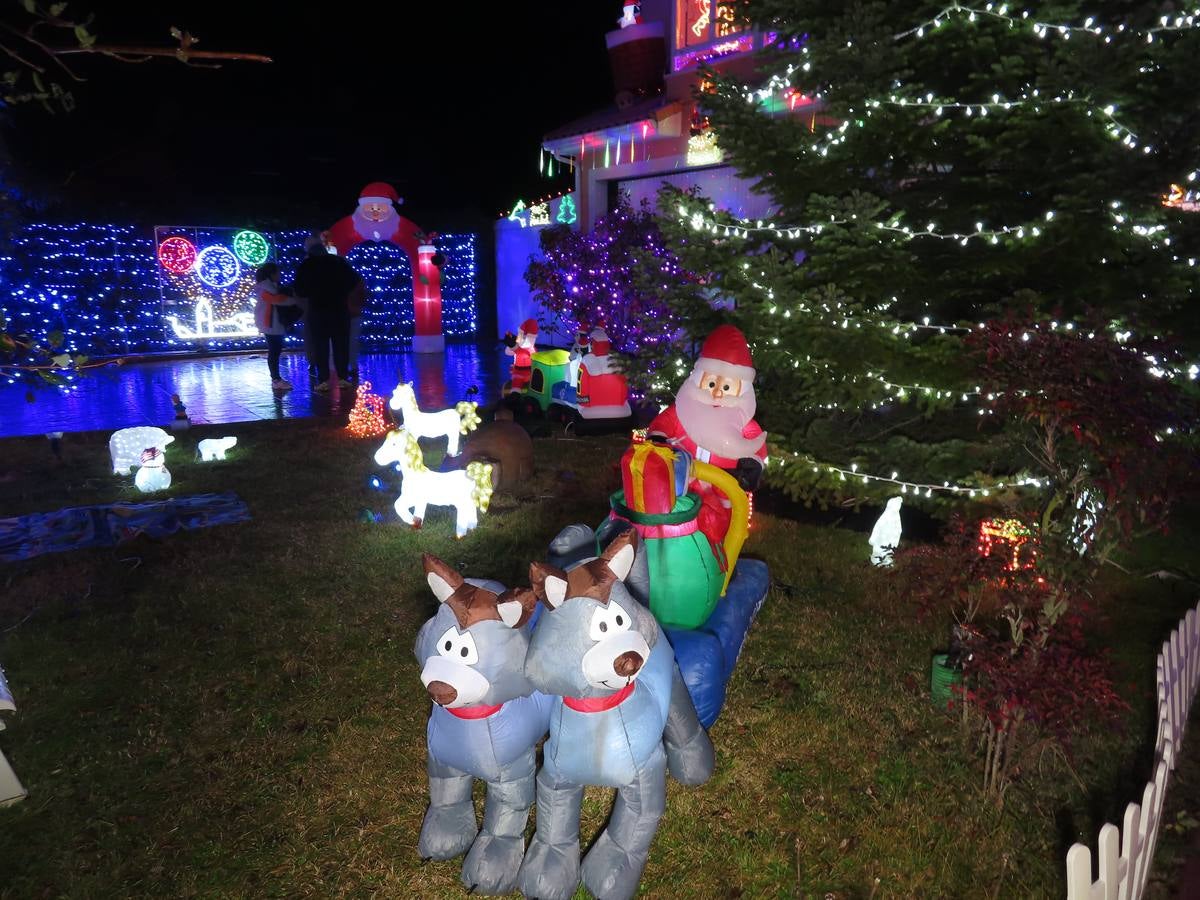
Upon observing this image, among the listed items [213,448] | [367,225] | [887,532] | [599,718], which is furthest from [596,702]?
[367,225]

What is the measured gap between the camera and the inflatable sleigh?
10.9 ft

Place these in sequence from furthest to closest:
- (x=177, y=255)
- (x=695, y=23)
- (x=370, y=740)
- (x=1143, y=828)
Answer: (x=177, y=255), (x=695, y=23), (x=370, y=740), (x=1143, y=828)

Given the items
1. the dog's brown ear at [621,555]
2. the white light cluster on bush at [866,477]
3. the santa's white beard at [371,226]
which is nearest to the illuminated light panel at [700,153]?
the santa's white beard at [371,226]

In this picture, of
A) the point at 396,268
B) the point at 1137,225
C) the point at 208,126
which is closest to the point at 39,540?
the point at 1137,225

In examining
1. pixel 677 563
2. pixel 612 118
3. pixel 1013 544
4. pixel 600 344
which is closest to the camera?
pixel 1013 544

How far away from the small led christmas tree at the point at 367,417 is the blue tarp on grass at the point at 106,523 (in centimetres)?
269

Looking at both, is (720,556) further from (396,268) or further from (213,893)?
(396,268)

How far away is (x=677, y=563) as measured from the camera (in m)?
3.39

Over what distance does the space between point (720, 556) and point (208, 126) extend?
24409 mm

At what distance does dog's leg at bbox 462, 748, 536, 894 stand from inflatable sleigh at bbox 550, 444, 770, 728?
2.67 feet

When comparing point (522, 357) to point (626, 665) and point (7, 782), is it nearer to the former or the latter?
point (7, 782)

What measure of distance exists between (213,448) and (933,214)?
7125mm

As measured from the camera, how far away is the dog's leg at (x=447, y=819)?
2875 millimetres

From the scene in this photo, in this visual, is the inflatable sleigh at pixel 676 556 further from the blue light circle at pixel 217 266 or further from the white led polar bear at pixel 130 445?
the blue light circle at pixel 217 266
